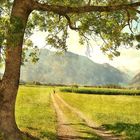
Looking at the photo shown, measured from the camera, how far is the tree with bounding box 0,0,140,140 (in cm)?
2069

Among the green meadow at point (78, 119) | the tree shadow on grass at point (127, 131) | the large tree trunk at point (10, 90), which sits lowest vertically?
the green meadow at point (78, 119)

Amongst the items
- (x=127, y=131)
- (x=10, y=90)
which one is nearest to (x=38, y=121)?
(x=127, y=131)

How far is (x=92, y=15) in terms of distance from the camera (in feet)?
94.0

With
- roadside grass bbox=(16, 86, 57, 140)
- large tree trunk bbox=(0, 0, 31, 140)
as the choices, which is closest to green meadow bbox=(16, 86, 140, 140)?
roadside grass bbox=(16, 86, 57, 140)

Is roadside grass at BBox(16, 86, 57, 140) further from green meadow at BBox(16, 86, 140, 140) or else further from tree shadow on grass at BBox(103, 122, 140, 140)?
tree shadow on grass at BBox(103, 122, 140, 140)

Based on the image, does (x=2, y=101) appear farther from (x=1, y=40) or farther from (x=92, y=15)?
(x=92, y=15)

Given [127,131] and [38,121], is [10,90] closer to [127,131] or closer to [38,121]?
[127,131]

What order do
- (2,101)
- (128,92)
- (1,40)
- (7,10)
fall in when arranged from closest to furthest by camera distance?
(1,40), (2,101), (7,10), (128,92)

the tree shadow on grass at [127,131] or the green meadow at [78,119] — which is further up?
the tree shadow on grass at [127,131]

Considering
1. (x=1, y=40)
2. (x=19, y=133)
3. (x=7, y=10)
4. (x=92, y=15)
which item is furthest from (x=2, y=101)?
(x=92, y=15)

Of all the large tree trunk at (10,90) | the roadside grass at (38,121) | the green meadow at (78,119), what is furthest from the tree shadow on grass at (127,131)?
the large tree trunk at (10,90)

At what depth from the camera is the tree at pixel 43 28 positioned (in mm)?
20688

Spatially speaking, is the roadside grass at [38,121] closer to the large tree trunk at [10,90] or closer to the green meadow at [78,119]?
the green meadow at [78,119]

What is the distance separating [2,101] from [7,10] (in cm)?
822
